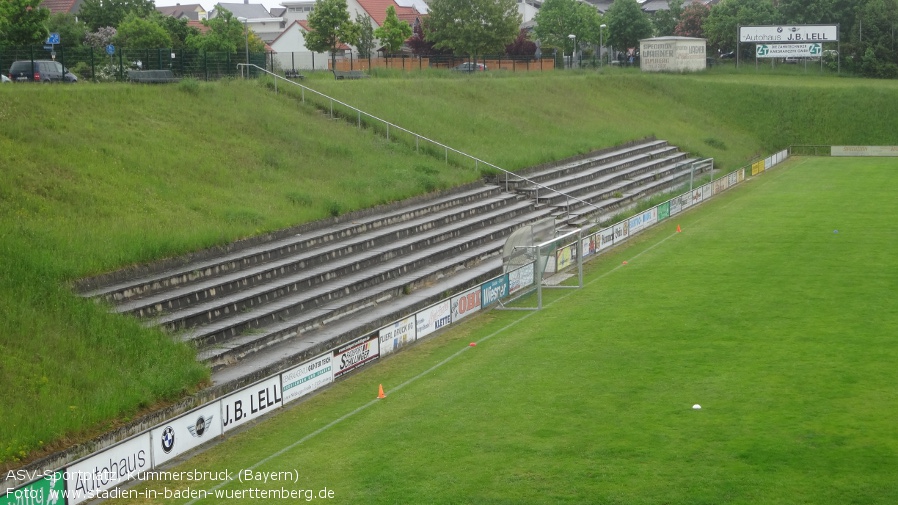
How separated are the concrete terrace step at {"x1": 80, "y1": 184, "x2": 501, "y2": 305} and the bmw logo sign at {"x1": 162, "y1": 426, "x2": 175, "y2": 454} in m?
6.15

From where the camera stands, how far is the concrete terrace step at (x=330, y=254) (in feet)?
76.1

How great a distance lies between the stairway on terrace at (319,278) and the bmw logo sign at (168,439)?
12.1 ft

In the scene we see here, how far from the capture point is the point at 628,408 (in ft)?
63.3

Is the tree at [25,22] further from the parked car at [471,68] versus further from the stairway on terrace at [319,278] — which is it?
the parked car at [471,68]

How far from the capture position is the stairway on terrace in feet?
74.0

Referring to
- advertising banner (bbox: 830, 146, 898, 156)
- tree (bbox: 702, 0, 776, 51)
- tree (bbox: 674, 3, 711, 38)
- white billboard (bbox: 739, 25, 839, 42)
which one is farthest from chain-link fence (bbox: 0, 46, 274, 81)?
tree (bbox: 674, 3, 711, 38)

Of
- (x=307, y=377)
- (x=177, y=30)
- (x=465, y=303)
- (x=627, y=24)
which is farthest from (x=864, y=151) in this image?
(x=307, y=377)

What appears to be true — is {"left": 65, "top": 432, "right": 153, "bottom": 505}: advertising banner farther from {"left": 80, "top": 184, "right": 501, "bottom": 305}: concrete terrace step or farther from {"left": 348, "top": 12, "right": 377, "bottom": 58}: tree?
{"left": 348, "top": 12, "right": 377, "bottom": 58}: tree

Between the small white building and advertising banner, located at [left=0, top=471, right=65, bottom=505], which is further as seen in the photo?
the small white building

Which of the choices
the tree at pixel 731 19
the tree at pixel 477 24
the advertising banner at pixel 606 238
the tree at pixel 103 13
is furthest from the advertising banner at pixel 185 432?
the tree at pixel 731 19

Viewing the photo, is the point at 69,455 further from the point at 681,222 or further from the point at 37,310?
the point at 681,222

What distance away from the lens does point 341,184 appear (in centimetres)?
3650

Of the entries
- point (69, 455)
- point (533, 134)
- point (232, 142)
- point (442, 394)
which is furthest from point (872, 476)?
point (533, 134)

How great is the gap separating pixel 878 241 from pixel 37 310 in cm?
3157
